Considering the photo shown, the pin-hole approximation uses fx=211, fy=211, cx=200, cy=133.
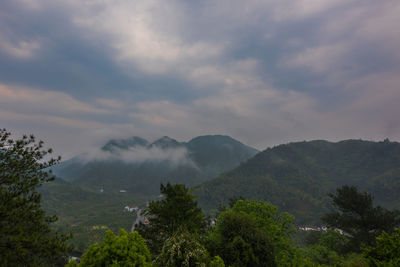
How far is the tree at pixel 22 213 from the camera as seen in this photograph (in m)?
11.3

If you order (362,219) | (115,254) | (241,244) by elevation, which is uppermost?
(115,254)

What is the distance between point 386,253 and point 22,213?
19774mm

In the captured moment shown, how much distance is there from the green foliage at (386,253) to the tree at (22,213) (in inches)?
680

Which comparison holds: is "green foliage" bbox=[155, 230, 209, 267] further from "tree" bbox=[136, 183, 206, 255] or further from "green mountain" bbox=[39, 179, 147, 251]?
"green mountain" bbox=[39, 179, 147, 251]

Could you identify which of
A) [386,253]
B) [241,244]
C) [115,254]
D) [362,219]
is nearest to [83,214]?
[362,219]

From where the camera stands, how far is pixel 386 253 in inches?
413

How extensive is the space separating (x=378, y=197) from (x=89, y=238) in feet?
634

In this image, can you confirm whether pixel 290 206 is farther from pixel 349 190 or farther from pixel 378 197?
pixel 349 190

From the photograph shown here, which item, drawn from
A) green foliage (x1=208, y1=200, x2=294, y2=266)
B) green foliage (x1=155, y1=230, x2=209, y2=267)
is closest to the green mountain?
green foliage (x1=208, y1=200, x2=294, y2=266)

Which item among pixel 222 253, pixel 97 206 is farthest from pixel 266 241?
pixel 97 206

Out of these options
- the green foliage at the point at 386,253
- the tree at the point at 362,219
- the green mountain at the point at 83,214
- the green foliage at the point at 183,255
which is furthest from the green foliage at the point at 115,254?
the green mountain at the point at 83,214

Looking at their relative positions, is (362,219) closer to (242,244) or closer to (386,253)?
(386,253)

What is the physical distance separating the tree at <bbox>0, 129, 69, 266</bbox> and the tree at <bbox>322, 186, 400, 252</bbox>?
29.5 meters

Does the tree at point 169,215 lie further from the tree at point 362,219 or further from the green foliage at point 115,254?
Answer: the tree at point 362,219
